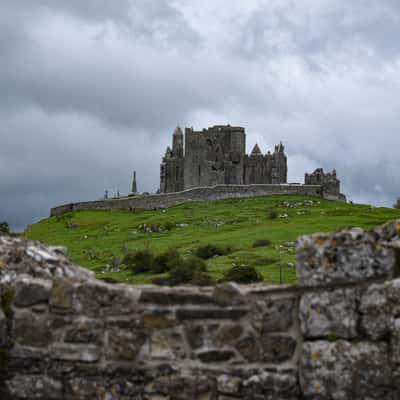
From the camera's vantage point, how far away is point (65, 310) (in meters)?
5.33

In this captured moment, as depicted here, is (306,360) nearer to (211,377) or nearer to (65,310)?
(211,377)

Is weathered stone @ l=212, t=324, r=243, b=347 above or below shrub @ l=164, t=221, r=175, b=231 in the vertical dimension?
below

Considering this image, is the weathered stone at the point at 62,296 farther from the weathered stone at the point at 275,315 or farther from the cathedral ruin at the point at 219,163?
the cathedral ruin at the point at 219,163

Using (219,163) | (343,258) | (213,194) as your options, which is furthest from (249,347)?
(219,163)

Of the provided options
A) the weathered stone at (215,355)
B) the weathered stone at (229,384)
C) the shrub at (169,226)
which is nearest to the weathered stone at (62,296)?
the weathered stone at (215,355)

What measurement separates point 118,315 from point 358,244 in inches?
78.3

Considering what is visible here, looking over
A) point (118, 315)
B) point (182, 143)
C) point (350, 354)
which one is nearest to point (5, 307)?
point (118, 315)

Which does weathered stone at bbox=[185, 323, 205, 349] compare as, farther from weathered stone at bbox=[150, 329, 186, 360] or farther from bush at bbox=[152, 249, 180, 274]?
bush at bbox=[152, 249, 180, 274]

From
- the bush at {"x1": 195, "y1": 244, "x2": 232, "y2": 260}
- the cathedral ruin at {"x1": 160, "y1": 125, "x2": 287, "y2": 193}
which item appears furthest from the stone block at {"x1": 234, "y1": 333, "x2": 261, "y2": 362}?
the cathedral ruin at {"x1": 160, "y1": 125, "x2": 287, "y2": 193}

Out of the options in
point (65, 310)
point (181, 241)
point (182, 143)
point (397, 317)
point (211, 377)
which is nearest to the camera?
point (397, 317)

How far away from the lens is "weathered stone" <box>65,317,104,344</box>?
523 cm

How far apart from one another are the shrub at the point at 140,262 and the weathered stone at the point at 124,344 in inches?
1250

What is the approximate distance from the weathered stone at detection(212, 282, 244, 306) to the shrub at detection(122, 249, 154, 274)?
3195 cm

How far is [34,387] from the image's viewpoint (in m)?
5.29
